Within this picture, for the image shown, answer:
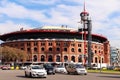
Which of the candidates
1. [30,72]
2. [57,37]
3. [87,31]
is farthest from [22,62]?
[30,72]

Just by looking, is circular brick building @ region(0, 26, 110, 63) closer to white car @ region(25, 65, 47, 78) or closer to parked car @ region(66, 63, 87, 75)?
parked car @ region(66, 63, 87, 75)

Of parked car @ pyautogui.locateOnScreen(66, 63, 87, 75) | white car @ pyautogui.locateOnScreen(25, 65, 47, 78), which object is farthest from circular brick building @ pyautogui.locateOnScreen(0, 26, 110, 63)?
white car @ pyautogui.locateOnScreen(25, 65, 47, 78)

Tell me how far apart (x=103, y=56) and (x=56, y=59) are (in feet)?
96.7

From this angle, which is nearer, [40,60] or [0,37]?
[40,60]

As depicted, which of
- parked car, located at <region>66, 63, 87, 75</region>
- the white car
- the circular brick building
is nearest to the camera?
the white car

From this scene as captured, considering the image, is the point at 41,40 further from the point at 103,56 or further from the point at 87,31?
the point at 103,56

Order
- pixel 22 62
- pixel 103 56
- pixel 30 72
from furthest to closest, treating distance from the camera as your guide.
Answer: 1. pixel 103 56
2. pixel 22 62
3. pixel 30 72

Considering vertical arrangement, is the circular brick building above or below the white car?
above

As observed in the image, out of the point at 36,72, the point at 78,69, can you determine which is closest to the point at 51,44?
the point at 78,69

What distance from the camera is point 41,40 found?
155750 mm

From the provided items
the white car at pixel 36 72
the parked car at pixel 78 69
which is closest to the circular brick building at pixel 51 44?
the parked car at pixel 78 69

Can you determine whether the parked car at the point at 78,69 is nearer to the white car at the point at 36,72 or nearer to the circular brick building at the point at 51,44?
the white car at the point at 36,72

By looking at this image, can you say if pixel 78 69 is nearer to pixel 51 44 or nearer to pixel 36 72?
pixel 36 72

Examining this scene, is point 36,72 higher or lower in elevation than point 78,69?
lower
